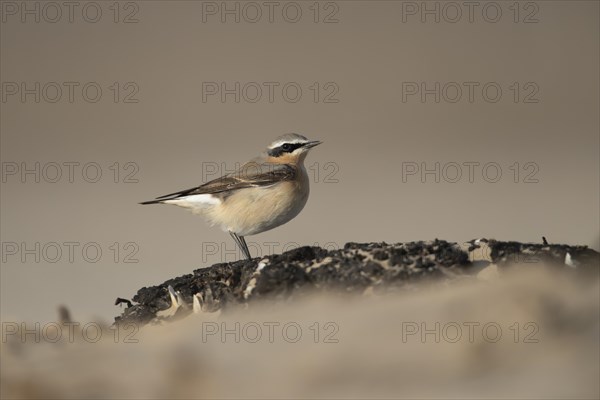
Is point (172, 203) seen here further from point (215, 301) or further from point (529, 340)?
point (529, 340)

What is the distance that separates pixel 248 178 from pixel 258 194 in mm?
177

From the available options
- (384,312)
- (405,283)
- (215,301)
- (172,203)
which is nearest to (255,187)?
(172,203)

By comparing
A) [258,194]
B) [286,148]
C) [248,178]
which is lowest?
[258,194]

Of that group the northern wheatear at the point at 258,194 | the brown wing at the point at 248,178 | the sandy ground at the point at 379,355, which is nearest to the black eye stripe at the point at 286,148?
the northern wheatear at the point at 258,194

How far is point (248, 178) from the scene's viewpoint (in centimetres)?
578

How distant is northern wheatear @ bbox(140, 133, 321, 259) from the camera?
223 inches

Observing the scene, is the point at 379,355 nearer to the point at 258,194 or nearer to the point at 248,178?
the point at 258,194

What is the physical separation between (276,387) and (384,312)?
318mm

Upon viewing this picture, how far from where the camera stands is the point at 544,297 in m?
2.06

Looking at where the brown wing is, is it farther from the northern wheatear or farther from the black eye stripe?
the black eye stripe

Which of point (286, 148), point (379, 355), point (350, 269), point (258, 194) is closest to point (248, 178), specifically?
point (258, 194)

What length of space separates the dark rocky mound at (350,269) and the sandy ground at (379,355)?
262mm

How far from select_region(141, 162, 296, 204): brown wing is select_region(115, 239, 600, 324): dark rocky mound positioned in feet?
8.06

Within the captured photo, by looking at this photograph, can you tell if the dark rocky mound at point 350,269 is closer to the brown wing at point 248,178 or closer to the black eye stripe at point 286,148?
the brown wing at point 248,178
